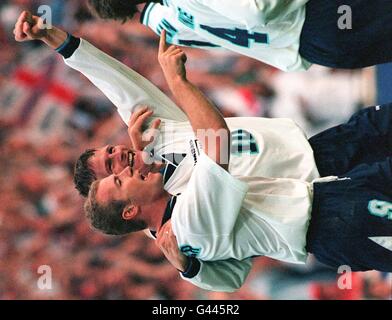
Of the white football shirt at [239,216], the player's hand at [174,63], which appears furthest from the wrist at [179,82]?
the white football shirt at [239,216]

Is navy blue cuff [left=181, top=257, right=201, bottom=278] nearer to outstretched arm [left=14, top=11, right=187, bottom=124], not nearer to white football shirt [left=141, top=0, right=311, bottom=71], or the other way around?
outstretched arm [left=14, top=11, right=187, bottom=124]

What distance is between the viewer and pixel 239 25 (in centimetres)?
124

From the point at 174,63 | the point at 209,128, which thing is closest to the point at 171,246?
the point at 209,128

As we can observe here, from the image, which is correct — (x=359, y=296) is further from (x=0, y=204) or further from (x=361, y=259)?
(x=0, y=204)

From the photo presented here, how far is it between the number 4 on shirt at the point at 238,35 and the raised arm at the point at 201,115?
169mm

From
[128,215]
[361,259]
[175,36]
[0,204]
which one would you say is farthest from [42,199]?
[361,259]

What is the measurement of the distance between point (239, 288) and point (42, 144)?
1.96 ft

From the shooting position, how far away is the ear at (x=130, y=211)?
4.20ft

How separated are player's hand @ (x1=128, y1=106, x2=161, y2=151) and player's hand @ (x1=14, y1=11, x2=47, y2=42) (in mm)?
291

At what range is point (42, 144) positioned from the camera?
1413 mm

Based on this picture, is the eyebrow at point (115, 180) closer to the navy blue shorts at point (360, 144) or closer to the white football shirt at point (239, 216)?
the white football shirt at point (239, 216)

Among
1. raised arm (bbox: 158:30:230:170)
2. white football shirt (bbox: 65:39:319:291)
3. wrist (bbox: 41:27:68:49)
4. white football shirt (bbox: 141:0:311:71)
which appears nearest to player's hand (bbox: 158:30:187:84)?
raised arm (bbox: 158:30:230:170)

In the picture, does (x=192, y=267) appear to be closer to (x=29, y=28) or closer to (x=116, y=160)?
(x=116, y=160)

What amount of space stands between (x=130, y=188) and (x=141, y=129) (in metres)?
0.17
